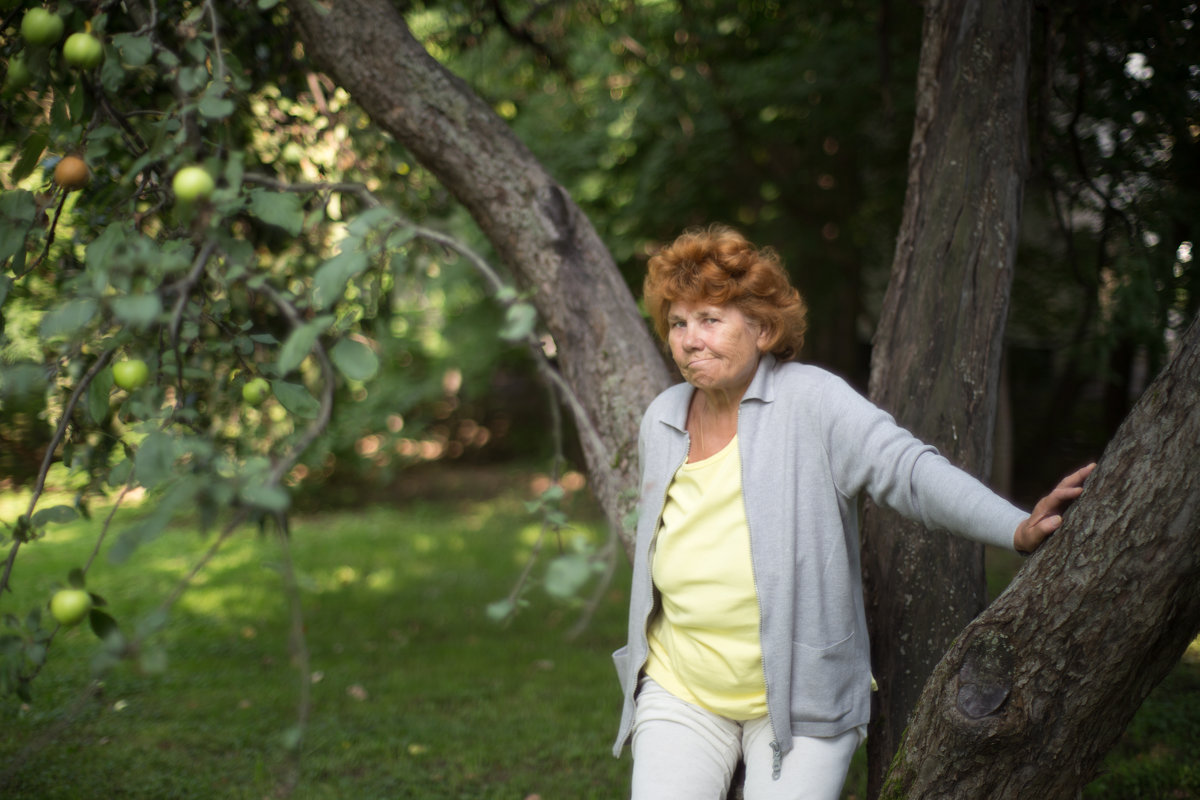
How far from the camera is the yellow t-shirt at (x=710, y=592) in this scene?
1859 mm

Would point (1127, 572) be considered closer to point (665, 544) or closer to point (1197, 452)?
point (1197, 452)

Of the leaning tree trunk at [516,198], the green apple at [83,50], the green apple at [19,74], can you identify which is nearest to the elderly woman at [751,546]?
the leaning tree trunk at [516,198]

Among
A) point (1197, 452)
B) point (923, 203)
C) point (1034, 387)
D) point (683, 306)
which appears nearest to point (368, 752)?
point (683, 306)

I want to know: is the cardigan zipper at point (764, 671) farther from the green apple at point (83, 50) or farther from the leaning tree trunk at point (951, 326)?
the green apple at point (83, 50)

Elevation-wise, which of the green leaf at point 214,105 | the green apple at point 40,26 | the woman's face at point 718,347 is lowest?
the woman's face at point 718,347

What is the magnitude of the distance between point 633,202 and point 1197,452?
19.8 feet

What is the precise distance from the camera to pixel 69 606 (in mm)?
1396

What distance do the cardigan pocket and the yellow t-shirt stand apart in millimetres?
76

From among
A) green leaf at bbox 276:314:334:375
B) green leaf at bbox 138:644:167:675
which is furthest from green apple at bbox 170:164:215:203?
green leaf at bbox 138:644:167:675

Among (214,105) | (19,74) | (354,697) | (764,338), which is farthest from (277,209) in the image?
(354,697)

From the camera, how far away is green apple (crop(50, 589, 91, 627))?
1.39m

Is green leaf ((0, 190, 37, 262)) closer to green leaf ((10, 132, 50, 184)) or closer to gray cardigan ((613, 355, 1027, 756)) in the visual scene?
green leaf ((10, 132, 50, 184))

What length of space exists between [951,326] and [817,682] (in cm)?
95

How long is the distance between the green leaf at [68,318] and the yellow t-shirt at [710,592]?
48.1 inches
